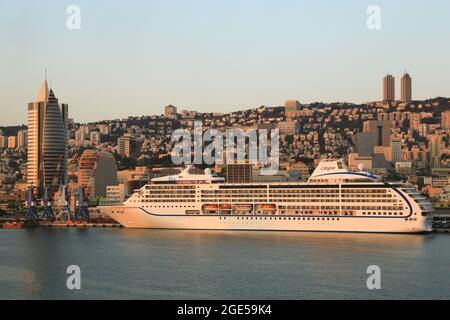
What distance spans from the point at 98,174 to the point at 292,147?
2863 cm

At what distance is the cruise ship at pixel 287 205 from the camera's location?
44750mm

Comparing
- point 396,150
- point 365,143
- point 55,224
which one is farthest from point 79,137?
point 55,224

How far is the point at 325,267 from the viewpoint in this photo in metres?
31.3

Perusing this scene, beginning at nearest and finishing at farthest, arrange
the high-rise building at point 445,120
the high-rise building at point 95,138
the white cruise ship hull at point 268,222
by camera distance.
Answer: the white cruise ship hull at point 268,222 < the high-rise building at point 445,120 < the high-rise building at point 95,138

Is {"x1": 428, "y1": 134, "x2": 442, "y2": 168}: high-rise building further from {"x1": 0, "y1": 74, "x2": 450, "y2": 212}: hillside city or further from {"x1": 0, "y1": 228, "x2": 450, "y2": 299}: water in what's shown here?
{"x1": 0, "y1": 228, "x2": 450, "y2": 299}: water

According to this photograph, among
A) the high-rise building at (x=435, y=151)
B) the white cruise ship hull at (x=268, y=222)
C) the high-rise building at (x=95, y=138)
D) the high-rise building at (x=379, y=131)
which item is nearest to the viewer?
the white cruise ship hull at (x=268, y=222)

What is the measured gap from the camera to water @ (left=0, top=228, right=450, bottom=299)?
26.8 meters

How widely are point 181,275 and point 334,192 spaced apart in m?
18.4

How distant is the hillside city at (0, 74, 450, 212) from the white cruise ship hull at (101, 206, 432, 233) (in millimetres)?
27221

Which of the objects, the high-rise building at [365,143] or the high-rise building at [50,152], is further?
the high-rise building at [365,143]

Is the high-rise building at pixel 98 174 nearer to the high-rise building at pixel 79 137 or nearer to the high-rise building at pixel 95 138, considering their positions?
the high-rise building at pixel 95 138

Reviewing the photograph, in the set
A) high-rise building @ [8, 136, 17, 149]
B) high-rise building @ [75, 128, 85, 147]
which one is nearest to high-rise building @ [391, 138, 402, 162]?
high-rise building @ [75, 128, 85, 147]

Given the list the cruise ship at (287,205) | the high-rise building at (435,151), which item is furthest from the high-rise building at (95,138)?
the cruise ship at (287,205)
